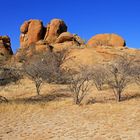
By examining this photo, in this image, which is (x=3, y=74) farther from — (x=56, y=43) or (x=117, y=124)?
(x=56, y=43)

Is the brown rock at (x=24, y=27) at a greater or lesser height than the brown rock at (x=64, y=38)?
greater

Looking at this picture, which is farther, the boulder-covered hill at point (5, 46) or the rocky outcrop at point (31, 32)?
the rocky outcrop at point (31, 32)

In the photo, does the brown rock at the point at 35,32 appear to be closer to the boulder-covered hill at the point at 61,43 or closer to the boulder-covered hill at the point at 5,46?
the boulder-covered hill at the point at 61,43

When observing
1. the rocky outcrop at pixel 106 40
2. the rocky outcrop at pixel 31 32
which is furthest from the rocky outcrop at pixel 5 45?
the rocky outcrop at pixel 106 40

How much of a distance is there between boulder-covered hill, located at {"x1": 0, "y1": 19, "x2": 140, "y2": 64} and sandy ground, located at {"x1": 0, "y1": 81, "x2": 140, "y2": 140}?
2546cm

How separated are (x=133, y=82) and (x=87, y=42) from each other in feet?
115

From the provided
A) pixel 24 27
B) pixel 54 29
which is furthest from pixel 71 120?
pixel 24 27

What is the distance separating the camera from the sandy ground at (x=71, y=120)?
10414 millimetres

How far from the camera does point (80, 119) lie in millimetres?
13172

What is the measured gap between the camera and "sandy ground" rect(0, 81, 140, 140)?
10.4m

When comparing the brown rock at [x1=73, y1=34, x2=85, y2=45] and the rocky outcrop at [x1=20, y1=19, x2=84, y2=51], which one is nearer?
the brown rock at [x1=73, y1=34, x2=85, y2=45]

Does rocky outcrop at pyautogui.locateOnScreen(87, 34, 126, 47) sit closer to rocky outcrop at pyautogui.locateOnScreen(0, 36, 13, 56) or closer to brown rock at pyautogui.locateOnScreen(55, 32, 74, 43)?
brown rock at pyautogui.locateOnScreen(55, 32, 74, 43)

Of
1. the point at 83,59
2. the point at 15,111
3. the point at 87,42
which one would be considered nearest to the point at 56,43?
the point at 87,42

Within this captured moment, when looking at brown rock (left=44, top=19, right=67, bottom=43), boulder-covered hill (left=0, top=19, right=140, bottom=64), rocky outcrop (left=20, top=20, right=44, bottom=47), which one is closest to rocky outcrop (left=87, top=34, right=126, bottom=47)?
boulder-covered hill (left=0, top=19, right=140, bottom=64)
